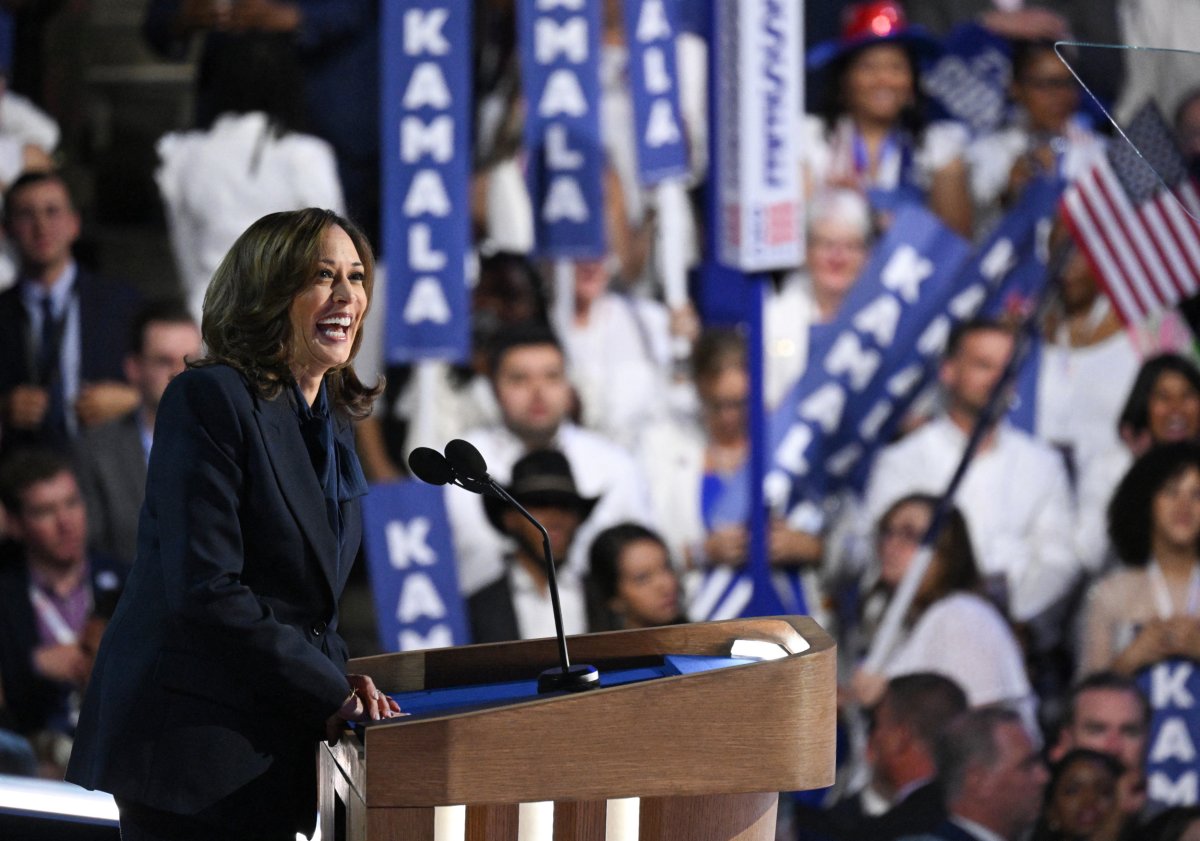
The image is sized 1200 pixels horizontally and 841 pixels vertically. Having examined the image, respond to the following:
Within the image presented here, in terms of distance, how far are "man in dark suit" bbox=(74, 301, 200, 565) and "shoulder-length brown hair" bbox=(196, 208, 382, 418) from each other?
2.44m

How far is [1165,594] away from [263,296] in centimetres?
332

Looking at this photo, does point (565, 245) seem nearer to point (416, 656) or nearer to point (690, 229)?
point (690, 229)

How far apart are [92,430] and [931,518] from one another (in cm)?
239

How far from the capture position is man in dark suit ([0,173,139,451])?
4.16 metres

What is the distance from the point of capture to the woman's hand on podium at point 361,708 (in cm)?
174

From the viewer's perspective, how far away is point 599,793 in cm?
168

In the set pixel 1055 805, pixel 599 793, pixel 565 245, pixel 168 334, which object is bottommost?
pixel 1055 805

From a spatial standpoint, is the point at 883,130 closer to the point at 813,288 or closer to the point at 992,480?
the point at 813,288

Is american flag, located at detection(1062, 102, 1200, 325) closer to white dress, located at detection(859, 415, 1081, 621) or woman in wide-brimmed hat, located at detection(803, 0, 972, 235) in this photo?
woman in wide-brimmed hat, located at detection(803, 0, 972, 235)

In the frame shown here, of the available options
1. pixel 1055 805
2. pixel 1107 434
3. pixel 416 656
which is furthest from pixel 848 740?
pixel 416 656

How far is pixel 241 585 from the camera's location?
1703 mm

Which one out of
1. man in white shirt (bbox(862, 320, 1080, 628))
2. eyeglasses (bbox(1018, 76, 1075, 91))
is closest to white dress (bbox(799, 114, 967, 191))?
eyeglasses (bbox(1018, 76, 1075, 91))

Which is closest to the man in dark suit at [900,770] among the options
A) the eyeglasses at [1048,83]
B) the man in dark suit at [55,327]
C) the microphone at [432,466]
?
the eyeglasses at [1048,83]

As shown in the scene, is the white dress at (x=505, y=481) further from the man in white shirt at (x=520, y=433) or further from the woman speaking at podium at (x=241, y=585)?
the woman speaking at podium at (x=241, y=585)
